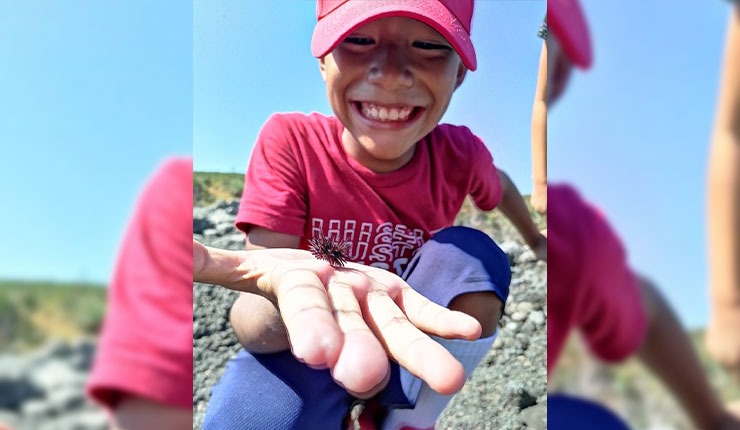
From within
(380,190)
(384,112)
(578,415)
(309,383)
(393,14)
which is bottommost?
(309,383)

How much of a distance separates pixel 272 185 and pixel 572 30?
431 millimetres

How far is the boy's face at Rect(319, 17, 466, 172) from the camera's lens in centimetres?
66

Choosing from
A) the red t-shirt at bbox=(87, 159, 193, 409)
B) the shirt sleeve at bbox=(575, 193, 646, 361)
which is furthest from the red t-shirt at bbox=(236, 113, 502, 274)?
the shirt sleeve at bbox=(575, 193, 646, 361)

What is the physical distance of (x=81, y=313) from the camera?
340 mm

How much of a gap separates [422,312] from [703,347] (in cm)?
25

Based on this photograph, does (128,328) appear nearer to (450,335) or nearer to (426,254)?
(450,335)

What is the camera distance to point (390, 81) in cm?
69

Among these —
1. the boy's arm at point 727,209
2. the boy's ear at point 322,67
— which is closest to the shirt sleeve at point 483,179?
the boy's ear at point 322,67

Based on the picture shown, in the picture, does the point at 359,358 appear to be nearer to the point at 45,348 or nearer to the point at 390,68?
the point at 45,348

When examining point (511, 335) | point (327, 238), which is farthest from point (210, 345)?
point (511, 335)

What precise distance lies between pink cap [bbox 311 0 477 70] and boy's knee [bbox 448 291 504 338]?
11.8 inches

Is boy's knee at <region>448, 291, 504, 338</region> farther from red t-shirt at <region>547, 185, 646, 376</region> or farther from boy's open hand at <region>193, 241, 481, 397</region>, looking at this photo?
red t-shirt at <region>547, 185, 646, 376</region>

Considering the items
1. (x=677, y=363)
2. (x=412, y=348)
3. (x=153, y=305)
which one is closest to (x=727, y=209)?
(x=677, y=363)

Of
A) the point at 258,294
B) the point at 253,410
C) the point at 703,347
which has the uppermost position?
the point at 703,347
